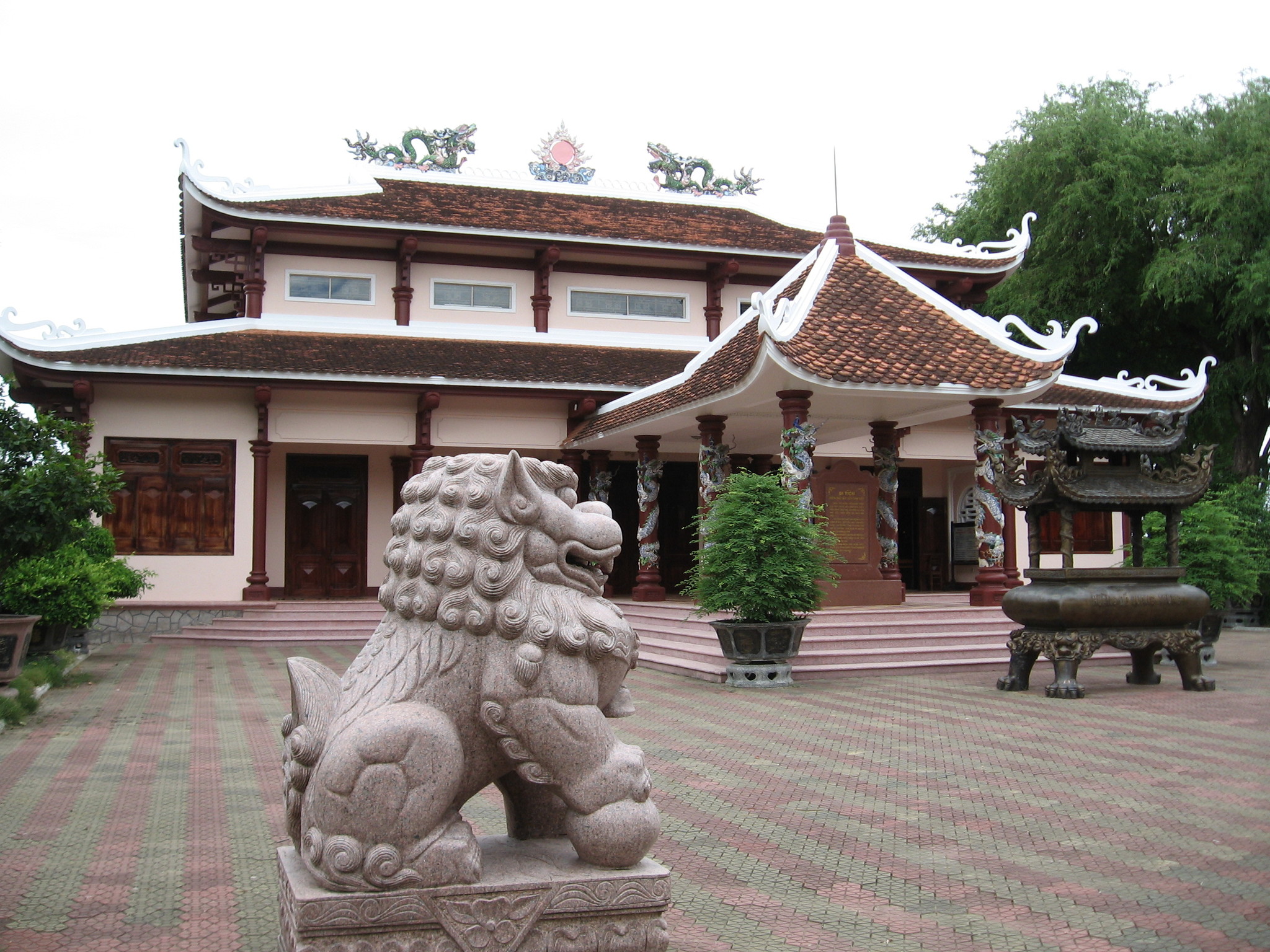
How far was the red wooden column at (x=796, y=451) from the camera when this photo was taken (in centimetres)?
1241

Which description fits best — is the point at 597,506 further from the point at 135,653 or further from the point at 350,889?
the point at 135,653

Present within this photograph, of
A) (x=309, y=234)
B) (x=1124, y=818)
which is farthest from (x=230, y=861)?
(x=309, y=234)

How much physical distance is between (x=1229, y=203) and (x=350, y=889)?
22.4 metres

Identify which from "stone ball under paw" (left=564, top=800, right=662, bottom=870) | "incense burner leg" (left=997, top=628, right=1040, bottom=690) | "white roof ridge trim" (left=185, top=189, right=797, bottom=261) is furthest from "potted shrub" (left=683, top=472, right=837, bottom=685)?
"white roof ridge trim" (left=185, top=189, right=797, bottom=261)

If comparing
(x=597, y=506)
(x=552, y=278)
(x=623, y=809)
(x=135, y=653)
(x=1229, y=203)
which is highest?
(x=1229, y=203)

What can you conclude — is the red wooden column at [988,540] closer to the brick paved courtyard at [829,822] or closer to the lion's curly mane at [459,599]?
the brick paved courtyard at [829,822]

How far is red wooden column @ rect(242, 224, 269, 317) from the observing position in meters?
18.6

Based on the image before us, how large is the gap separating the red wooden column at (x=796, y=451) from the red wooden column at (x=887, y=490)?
2.72 m

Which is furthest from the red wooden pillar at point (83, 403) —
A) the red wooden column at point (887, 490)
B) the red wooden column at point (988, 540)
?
the red wooden column at point (988, 540)

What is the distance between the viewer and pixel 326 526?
19.0 m

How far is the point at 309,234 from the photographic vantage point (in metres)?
18.8

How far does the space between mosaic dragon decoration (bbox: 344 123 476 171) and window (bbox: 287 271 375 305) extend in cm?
311

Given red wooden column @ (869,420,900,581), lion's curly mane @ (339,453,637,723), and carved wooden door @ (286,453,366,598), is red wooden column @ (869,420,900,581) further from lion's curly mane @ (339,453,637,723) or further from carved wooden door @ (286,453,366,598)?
lion's curly mane @ (339,453,637,723)

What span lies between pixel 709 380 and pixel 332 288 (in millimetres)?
8796
